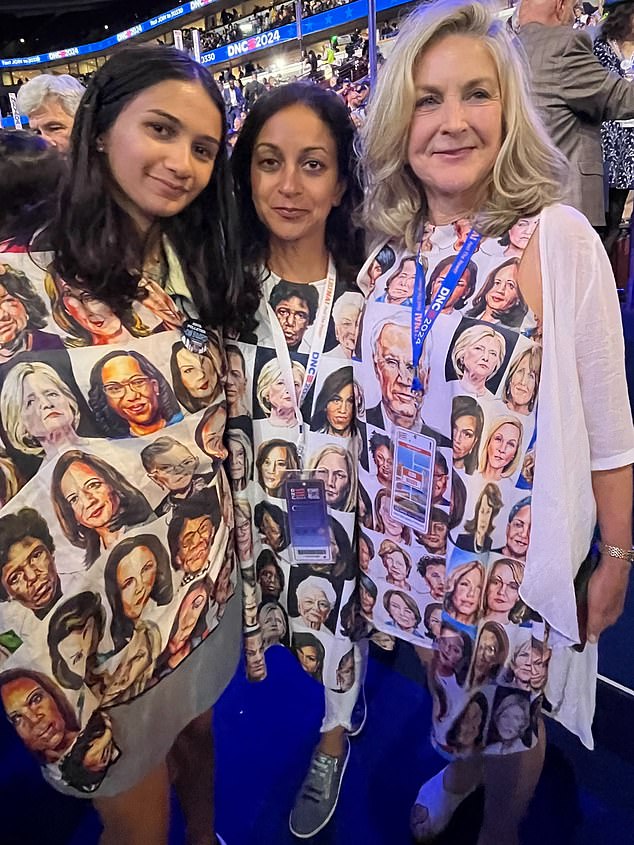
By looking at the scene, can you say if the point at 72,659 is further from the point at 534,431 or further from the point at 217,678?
the point at 534,431

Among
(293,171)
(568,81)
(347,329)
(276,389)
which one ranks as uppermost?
(568,81)

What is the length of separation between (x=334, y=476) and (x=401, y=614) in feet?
1.07

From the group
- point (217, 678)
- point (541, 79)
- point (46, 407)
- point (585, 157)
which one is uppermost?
point (541, 79)

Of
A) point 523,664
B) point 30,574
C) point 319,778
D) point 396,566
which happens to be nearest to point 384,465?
point 396,566

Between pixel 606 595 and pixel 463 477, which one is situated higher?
pixel 463 477

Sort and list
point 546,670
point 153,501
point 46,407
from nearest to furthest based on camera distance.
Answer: point 46,407 < point 153,501 < point 546,670

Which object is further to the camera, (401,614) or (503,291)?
(401,614)

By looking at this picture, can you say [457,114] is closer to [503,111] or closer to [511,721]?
[503,111]

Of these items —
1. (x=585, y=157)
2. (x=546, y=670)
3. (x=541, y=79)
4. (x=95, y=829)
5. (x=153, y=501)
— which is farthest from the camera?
(x=585, y=157)

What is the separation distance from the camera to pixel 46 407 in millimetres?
863

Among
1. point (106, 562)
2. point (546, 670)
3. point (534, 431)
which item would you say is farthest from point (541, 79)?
point (106, 562)

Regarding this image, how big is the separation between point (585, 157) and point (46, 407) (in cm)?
222

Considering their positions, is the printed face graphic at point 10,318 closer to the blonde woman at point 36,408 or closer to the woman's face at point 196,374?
the blonde woman at point 36,408

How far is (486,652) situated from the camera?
1122mm
